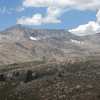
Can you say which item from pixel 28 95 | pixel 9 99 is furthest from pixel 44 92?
pixel 9 99

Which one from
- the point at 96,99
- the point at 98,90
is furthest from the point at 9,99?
the point at 96,99

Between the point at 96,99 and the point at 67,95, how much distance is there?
14.8 meters

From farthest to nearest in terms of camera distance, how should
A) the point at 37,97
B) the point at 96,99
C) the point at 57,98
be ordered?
the point at 37,97
the point at 57,98
the point at 96,99

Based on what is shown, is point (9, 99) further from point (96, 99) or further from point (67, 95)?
point (96, 99)

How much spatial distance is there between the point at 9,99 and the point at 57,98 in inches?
853

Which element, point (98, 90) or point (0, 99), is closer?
point (98, 90)

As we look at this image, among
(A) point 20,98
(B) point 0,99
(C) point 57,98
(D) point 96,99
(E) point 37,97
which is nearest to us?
(D) point 96,99

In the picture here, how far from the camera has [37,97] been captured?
89062 mm

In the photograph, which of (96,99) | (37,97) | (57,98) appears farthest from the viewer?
(37,97)

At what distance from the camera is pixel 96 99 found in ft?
232

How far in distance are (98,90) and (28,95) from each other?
24.1 meters

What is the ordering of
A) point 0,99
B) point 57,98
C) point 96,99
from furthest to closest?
point 0,99
point 57,98
point 96,99

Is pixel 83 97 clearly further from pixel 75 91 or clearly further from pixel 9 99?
pixel 9 99

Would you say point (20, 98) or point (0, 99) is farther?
point (0, 99)
